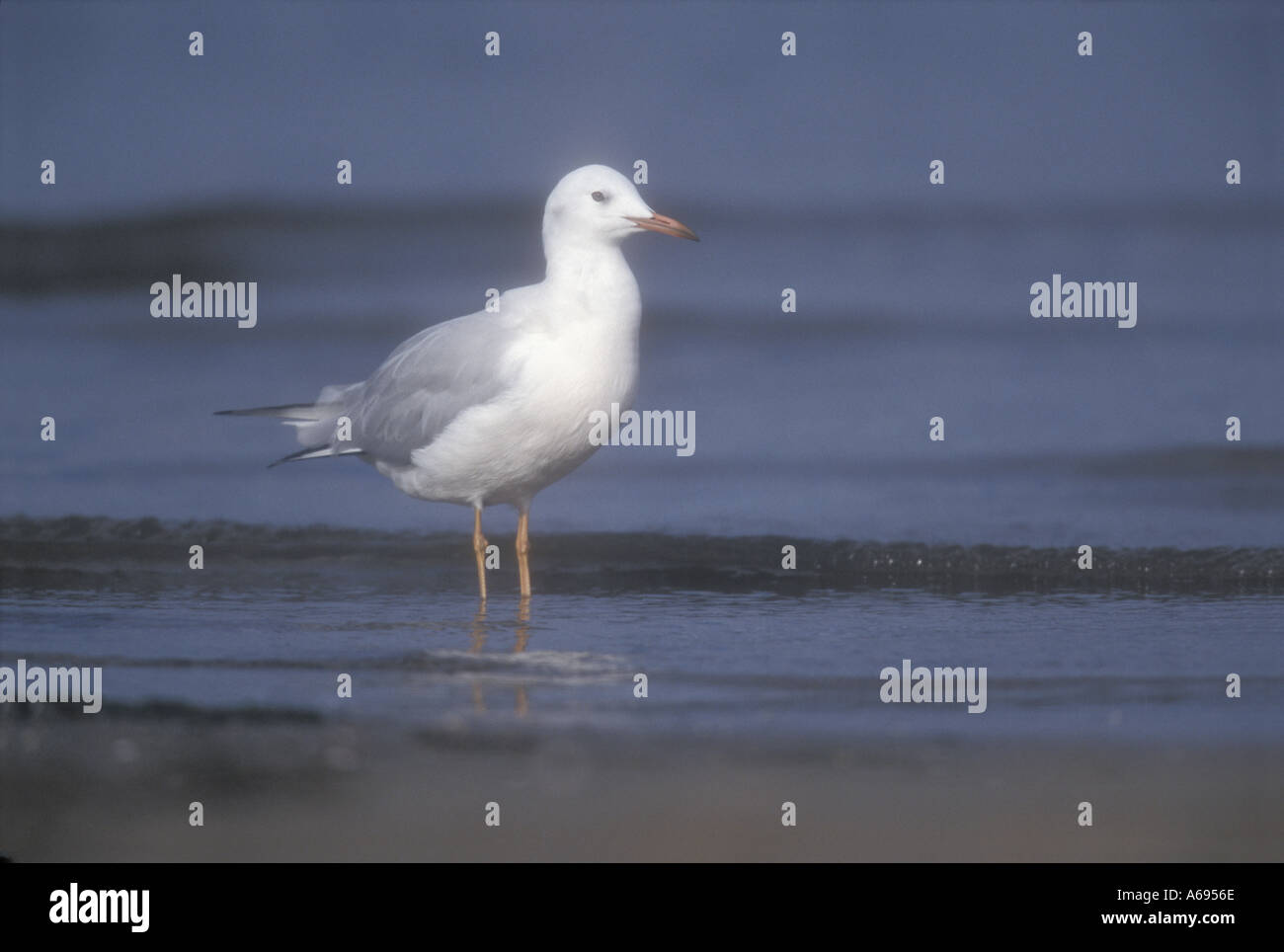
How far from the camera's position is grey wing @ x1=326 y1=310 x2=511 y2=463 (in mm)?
5152

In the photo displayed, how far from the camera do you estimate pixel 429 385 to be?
530 centimetres

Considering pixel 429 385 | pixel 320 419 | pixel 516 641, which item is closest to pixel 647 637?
pixel 516 641

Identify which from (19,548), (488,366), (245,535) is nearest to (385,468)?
(488,366)

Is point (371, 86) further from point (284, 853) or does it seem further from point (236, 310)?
point (284, 853)

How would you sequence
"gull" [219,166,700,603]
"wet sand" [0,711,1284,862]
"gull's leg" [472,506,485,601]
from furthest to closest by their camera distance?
"gull's leg" [472,506,485,601] → "gull" [219,166,700,603] → "wet sand" [0,711,1284,862]

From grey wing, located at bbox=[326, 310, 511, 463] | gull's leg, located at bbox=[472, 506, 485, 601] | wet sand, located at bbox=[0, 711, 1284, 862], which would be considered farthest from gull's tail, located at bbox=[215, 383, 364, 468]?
wet sand, located at bbox=[0, 711, 1284, 862]

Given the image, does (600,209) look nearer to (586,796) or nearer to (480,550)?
(480,550)

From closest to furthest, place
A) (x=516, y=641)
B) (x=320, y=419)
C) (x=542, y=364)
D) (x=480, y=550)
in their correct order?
(x=516, y=641), (x=542, y=364), (x=480, y=550), (x=320, y=419)

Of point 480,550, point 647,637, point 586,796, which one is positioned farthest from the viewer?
point 480,550

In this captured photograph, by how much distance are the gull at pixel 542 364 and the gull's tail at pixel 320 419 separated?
0.26 metres

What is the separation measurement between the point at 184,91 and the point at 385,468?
684 cm

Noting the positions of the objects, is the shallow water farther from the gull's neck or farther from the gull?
the gull's neck

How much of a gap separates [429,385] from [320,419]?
72 cm

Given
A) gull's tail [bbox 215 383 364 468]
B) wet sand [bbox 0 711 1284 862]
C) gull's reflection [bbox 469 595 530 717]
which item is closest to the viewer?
wet sand [bbox 0 711 1284 862]
